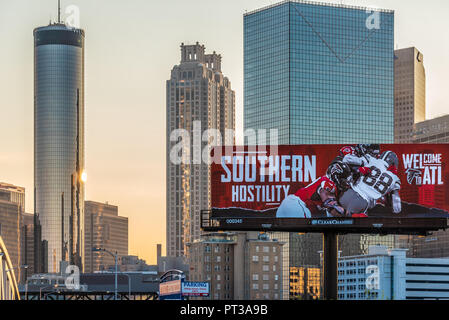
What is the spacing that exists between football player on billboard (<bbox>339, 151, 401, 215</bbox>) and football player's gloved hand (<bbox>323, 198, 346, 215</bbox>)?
0.32 metres

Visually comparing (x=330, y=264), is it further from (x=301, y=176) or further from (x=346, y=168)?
(x=346, y=168)

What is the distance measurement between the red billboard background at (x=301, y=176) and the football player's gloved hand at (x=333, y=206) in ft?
7.58

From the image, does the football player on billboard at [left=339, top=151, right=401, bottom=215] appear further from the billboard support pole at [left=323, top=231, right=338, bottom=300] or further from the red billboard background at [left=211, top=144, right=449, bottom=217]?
the billboard support pole at [left=323, top=231, right=338, bottom=300]

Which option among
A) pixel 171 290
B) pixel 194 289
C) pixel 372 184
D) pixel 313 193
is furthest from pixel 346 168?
pixel 171 290

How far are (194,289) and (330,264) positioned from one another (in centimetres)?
4090

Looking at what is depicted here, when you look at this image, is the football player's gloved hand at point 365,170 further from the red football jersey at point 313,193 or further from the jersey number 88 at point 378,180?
the red football jersey at point 313,193

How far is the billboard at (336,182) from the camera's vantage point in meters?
74.0

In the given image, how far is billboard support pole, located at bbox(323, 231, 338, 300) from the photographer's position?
72625 millimetres

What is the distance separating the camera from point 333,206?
7400 cm

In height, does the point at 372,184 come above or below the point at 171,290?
above

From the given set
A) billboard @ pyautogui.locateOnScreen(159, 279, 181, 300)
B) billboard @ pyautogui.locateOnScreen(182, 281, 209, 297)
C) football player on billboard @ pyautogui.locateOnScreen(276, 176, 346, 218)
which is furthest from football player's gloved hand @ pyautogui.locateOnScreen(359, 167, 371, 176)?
billboard @ pyautogui.locateOnScreen(159, 279, 181, 300)

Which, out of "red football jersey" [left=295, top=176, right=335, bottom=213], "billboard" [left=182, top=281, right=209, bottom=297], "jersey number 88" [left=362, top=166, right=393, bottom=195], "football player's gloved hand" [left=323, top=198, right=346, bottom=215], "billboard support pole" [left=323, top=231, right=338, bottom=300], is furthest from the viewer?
"billboard" [left=182, top=281, right=209, bottom=297]
